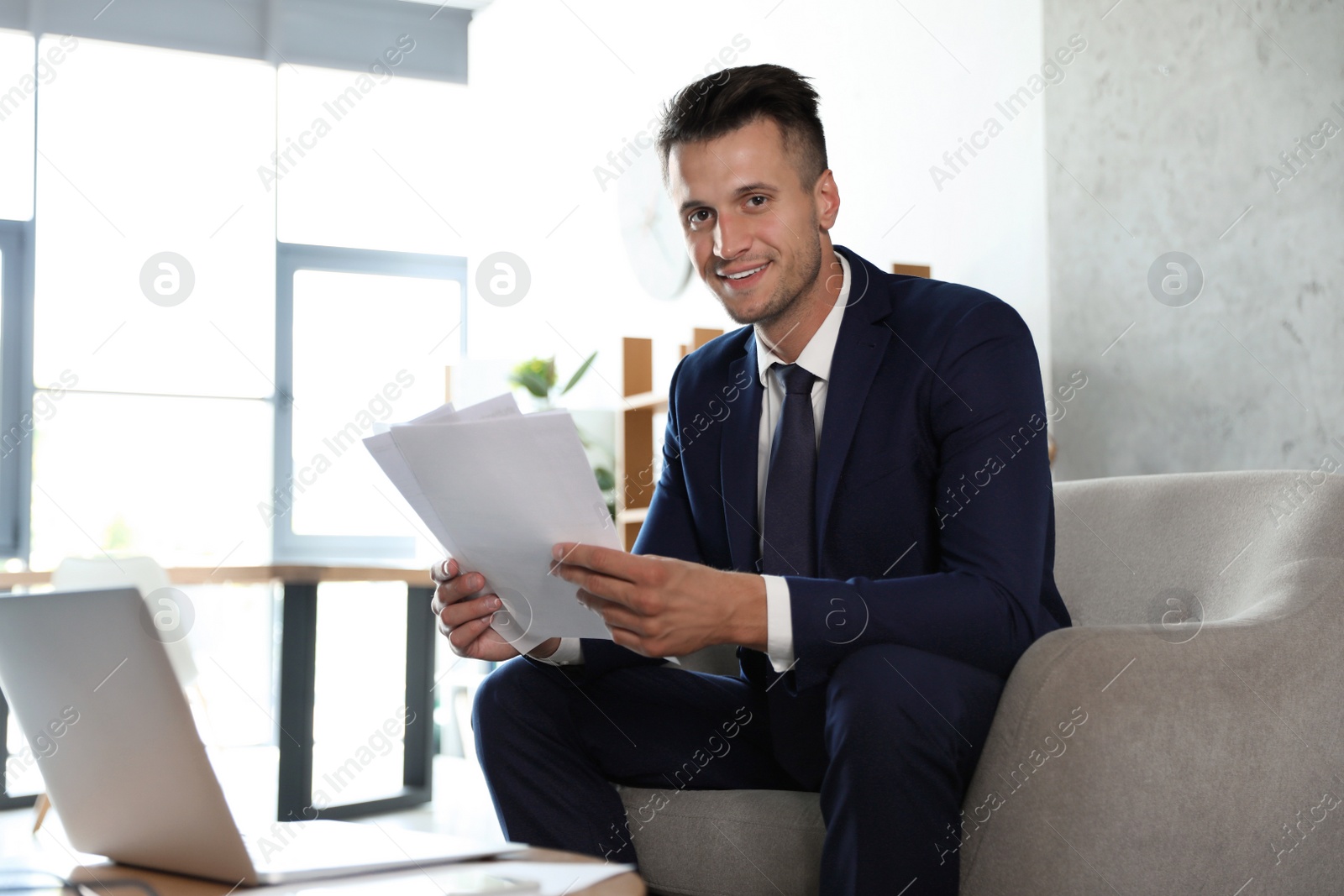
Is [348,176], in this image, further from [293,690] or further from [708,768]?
[708,768]

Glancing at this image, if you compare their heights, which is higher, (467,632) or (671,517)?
(671,517)

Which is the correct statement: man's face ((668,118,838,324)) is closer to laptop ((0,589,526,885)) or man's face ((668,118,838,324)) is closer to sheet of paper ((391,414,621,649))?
sheet of paper ((391,414,621,649))

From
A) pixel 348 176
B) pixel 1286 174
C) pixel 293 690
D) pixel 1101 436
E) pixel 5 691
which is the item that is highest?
pixel 348 176

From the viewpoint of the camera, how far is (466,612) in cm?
129

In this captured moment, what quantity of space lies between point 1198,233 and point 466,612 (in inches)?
62.8

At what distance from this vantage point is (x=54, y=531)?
5012 millimetres

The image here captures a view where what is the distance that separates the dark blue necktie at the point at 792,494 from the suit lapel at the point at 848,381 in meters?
0.03

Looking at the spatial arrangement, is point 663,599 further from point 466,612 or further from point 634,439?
point 634,439

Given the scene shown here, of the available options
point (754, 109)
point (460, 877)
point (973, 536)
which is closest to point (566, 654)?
point (973, 536)

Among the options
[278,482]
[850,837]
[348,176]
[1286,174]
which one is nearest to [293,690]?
[850,837]

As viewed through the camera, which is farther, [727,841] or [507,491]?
[727,841]

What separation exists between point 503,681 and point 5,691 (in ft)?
1.98

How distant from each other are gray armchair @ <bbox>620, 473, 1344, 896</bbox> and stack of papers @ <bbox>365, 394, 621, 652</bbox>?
301mm

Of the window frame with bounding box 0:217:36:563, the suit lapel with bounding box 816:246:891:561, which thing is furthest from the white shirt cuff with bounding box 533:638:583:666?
the window frame with bounding box 0:217:36:563
